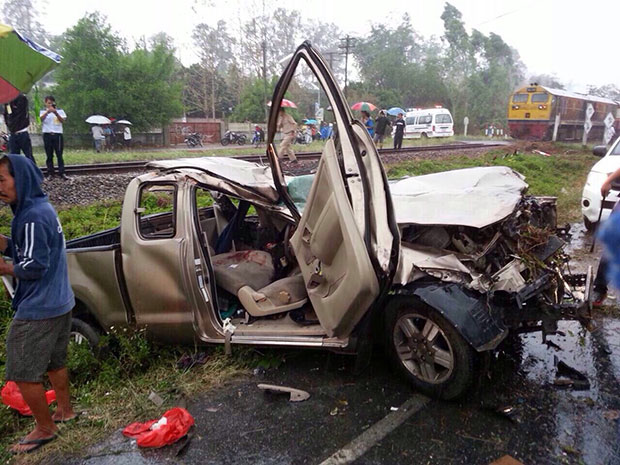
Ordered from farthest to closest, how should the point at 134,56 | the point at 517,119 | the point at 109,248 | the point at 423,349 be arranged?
the point at 517,119, the point at 134,56, the point at 109,248, the point at 423,349

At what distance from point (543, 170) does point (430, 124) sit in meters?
19.3

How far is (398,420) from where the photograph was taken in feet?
9.62

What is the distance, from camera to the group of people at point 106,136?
72.7ft

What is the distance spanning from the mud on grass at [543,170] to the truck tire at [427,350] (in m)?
6.65

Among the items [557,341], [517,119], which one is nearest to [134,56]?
[517,119]

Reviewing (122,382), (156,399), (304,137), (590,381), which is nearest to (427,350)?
(590,381)

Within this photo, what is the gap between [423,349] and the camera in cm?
309

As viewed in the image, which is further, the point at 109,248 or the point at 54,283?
the point at 109,248

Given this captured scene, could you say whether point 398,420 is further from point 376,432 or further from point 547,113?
point 547,113

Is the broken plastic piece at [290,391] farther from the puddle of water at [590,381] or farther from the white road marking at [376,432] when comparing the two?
the puddle of water at [590,381]

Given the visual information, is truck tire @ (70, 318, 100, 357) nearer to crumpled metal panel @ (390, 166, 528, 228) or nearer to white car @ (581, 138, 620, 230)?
crumpled metal panel @ (390, 166, 528, 228)

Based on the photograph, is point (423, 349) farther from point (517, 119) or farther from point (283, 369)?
point (517, 119)

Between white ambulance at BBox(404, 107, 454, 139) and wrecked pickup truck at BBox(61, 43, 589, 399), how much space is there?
1153 inches

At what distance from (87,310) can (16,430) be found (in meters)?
1.02
